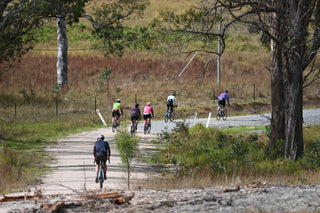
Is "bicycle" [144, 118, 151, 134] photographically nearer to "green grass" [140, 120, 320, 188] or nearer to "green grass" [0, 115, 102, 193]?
"green grass" [140, 120, 320, 188]

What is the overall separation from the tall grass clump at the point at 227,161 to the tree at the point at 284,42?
0.67 meters

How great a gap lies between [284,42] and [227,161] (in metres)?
4.46

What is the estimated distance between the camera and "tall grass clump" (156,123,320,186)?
15516 millimetres

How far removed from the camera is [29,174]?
16234 millimetres

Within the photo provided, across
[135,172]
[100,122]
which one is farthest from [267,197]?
[100,122]

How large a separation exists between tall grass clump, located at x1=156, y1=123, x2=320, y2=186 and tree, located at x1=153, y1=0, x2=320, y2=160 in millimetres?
666

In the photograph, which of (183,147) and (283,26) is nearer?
(283,26)

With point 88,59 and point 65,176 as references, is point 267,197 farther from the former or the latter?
point 88,59

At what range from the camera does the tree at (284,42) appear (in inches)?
634

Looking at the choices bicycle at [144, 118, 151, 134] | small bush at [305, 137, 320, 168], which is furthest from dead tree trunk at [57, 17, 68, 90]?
small bush at [305, 137, 320, 168]

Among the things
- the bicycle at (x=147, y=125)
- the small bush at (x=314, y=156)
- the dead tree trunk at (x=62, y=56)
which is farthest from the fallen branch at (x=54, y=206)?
the dead tree trunk at (x=62, y=56)

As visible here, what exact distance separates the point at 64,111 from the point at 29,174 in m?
22.4

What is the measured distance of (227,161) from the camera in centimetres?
1817

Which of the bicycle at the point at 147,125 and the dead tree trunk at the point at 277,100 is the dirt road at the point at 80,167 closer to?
the bicycle at the point at 147,125
